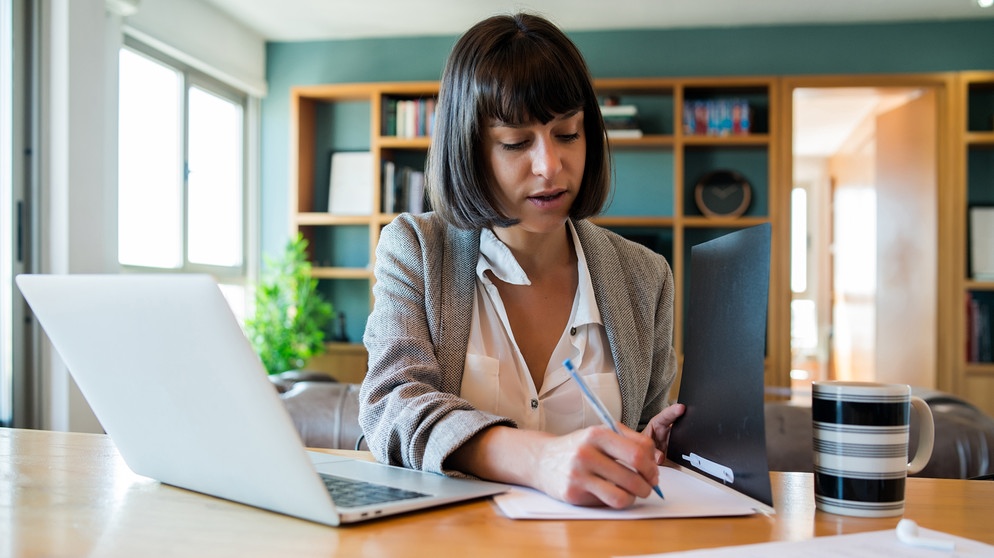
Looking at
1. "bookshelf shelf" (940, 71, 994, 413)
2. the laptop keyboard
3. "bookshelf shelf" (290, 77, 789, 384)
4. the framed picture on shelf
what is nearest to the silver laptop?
the laptop keyboard

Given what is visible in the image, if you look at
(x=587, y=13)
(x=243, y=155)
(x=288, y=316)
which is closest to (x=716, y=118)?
(x=587, y=13)

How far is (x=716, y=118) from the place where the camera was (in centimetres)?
520

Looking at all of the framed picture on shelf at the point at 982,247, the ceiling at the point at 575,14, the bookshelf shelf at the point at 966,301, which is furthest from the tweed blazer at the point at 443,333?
the framed picture on shelf at the point at 982,247

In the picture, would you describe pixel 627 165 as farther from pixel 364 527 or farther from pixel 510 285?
pixel 364 527

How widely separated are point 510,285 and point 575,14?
4.16 metres

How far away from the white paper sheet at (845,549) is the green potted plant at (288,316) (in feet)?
14.7

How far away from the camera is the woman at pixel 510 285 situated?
108 centimetres

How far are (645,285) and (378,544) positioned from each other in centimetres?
77

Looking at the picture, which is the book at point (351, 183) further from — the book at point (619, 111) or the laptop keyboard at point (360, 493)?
the laptop keyboard at point (360, 493)

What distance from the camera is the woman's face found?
1.17 m

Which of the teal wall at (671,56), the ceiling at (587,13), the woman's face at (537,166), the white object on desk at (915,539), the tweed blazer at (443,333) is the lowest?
the white object on desk at (915,539)

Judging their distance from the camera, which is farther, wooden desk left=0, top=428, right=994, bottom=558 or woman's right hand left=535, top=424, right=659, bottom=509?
woman's right hand left=535, top=424, right=659, bottom=509

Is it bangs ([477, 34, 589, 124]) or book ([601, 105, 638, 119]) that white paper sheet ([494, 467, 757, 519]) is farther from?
book ([601, 105, 638, 119])

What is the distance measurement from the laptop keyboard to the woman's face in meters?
0.47
